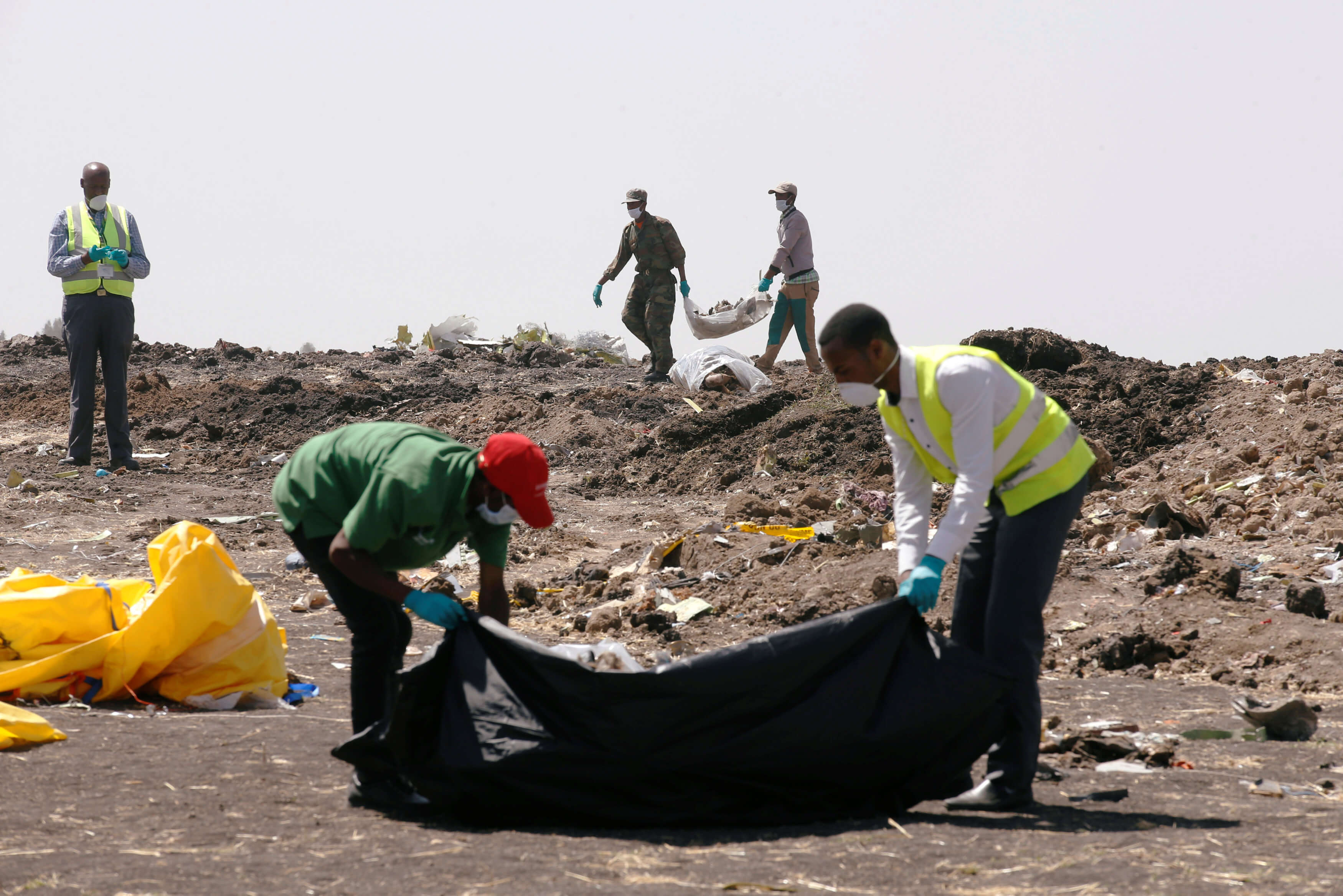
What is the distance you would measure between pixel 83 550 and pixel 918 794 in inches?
271

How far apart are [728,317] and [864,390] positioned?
35.6 ft

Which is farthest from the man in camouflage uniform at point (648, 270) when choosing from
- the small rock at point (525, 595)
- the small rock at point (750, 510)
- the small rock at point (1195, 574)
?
the small rock at point (1195, 574)

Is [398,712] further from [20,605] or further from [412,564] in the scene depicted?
[20,605]

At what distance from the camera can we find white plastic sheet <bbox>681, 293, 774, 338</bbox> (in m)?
14.2

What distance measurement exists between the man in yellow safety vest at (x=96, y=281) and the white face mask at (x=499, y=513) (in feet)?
26.0

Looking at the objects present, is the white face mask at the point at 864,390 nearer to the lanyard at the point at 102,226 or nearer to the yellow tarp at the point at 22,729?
the yellow tarp at the point at 22,729

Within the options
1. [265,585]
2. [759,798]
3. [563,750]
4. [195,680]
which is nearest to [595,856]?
[563,750]

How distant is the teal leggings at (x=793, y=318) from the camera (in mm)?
13555

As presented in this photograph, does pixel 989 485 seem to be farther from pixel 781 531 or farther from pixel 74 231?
pixel 74 231

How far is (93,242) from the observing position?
33.1 ft

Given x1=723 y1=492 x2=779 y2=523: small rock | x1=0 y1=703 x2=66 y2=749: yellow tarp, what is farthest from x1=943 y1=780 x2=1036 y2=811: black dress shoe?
x1=723 y1=492 x2=779 y2=523: small rock

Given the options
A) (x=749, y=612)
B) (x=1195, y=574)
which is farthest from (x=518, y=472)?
(x=1195, y=574)

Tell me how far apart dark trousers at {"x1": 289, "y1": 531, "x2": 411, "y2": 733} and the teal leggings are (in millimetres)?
10203

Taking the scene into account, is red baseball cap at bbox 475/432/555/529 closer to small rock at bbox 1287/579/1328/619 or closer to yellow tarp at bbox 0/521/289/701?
yellow tarp at bbox 0/521/289/701
